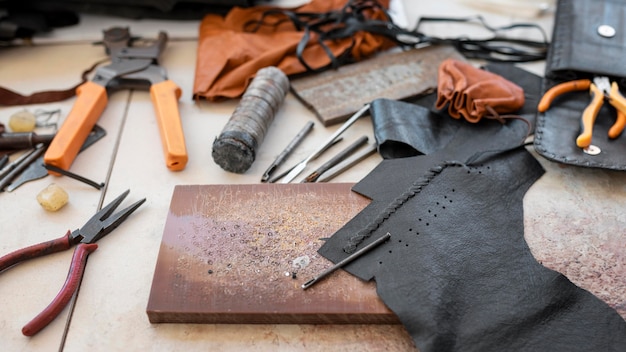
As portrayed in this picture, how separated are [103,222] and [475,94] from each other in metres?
0.96

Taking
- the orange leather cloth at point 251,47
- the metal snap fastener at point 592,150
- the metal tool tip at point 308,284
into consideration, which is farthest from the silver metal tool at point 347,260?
the orange leather cloth at point 251,47

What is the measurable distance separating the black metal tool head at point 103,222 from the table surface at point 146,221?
2cm

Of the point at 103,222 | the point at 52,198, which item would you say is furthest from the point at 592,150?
the point at 52,198

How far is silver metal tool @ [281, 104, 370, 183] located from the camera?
1.36 m

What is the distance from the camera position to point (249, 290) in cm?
108

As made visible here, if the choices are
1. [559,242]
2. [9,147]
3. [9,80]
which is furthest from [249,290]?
[9,80]

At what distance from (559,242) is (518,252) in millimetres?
118

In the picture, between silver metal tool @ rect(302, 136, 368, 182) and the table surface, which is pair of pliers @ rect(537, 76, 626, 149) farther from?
silver metal tool @ rect(302, 136, 368, 182)

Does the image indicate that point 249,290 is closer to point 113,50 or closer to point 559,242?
point 559,242

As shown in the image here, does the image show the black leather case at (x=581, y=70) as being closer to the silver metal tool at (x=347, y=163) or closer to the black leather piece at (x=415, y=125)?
the black leather piece at (x=415, y=125)

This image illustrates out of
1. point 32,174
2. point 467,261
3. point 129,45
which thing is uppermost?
point 129,45

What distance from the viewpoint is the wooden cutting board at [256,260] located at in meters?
1.06

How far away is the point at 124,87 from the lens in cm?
164

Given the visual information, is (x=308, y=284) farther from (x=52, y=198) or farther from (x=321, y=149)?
(x=52, y=198)
